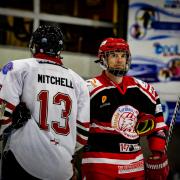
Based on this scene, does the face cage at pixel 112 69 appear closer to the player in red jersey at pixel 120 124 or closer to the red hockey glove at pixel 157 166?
the player in red jersey at pixel 120 124

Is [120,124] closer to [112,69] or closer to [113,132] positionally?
[113,132]

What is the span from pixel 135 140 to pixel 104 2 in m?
3.69

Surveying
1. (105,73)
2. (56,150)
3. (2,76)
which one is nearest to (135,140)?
(105,73)

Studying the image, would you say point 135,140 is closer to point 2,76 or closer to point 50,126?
point 50,126

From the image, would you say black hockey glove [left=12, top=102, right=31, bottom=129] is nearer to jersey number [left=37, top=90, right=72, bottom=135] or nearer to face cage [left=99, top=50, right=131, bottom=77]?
jersey number [left=37, top=90, right=72, bottom=135]

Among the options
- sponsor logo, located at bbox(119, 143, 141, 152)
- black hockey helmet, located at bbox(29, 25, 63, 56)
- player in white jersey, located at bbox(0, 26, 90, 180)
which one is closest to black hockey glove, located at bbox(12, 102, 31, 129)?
player in white jersey, located at bbox(0, 26, 90, 180)

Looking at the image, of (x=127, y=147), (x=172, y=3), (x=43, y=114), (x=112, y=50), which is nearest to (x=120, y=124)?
(x=127, y=147)

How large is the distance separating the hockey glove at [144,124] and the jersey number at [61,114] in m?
0.76

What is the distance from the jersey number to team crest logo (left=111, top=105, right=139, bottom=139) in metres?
0.56

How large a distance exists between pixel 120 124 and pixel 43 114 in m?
0.78

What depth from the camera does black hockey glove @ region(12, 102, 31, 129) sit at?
2840mm

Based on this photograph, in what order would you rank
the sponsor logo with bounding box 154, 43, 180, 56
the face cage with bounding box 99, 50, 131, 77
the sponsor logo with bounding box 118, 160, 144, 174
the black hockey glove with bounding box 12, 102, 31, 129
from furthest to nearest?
the sponsor logo with bounding box 154, 43, 180, 56
the face cage with bounding box 99, 50, 131, 77
the sponsor logo with bounding box 118, 160, 144, 174
the black hockey glove with bounding box 12, 102, 31, 129

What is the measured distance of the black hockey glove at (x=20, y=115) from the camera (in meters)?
2.84

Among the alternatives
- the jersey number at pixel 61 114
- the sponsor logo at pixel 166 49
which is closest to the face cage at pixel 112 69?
the jersey number at pixel 61 114
